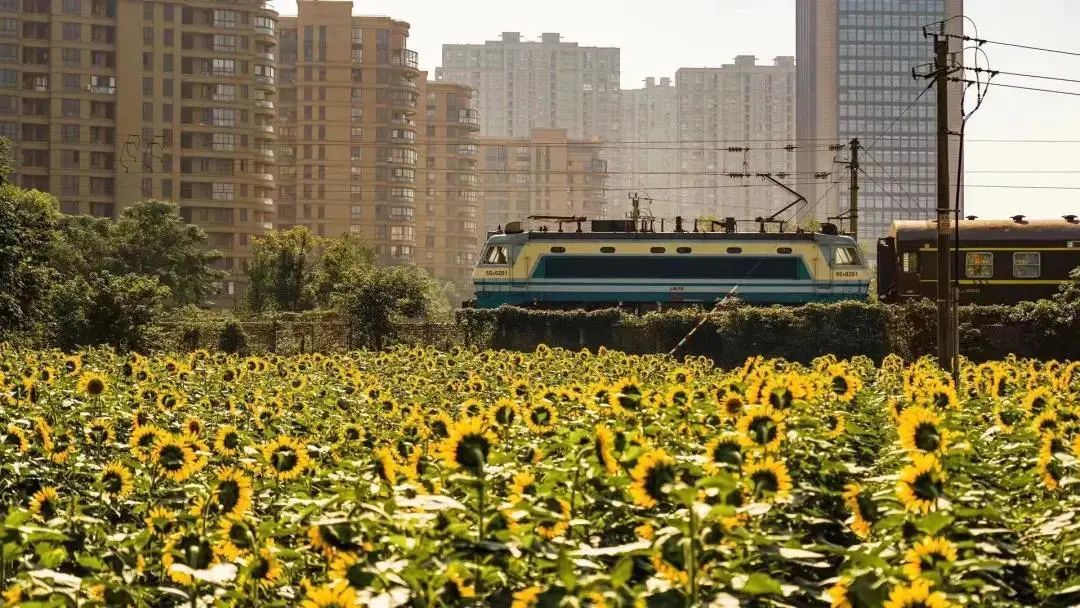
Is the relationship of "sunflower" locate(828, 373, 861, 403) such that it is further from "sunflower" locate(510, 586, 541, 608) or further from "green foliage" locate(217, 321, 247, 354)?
"green foliage" locate(217, 321, 247, 354)

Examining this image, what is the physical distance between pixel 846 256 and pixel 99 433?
3953 centimetres

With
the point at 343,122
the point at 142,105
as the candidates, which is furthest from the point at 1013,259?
the point at 343,122

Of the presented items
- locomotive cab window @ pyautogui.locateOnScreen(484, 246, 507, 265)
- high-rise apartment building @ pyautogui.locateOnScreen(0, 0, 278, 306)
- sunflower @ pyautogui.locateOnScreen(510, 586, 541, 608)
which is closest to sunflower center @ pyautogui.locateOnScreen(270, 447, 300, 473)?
sunflower @ pyautogui.locateOnScreen(510, 586, 541, 608)

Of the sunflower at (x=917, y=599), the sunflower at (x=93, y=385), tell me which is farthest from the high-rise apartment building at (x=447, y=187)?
the sunflower at (x=917, y=599)

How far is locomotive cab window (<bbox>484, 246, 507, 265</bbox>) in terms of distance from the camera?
46375mm

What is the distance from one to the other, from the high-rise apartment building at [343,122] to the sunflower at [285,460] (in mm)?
125859

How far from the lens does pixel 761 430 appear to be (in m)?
5.74

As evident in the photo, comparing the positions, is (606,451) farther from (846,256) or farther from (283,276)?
(283,276)

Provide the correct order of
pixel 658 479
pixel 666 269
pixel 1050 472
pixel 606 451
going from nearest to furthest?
pixel 658 479 → pixel 606 451 → pixel 1050 472 → pixel 666 269

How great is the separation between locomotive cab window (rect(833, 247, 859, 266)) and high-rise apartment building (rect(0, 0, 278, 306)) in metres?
70.0

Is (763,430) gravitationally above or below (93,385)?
above

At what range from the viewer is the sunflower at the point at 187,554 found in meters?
4.80

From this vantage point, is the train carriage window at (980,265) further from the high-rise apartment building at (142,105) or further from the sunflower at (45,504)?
the high-rise apartment building at (142,105)

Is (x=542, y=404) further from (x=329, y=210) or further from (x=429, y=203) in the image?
(x=429, y=203)
